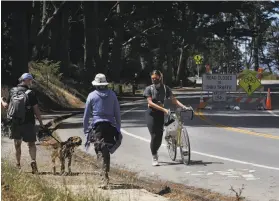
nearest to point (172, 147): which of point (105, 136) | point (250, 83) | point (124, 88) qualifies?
point (105, 136)

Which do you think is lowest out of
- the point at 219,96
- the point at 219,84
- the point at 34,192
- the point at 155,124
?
the point at 219,96

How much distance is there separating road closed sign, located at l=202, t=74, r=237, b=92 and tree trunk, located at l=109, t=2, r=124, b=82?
2044 centimetres

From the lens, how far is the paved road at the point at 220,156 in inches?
355

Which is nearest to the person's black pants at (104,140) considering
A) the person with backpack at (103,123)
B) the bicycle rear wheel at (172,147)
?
the person with backpack at (103,123)

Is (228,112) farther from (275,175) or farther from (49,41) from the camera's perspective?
(49,41)

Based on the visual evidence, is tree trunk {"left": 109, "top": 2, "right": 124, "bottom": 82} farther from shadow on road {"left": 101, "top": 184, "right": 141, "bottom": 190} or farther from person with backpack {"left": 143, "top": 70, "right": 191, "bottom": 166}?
shadow on road {"left": 101, "top": 184, "right": 141, "bottom": 190}

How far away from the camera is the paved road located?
901 centimetres

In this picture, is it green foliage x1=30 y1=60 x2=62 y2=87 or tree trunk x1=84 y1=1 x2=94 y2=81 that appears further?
tree trunk x1=84 y1=1 x2=94 y2=81

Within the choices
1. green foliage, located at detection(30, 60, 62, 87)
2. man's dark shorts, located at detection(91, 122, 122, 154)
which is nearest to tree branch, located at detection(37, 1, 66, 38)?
green foliage, located at detection(30, 60, 62, 87)

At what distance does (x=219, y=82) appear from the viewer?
25922 millimetres

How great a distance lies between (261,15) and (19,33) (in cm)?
5824

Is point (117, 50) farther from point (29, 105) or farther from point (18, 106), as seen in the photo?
point (18, 106)

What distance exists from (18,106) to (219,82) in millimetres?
17988


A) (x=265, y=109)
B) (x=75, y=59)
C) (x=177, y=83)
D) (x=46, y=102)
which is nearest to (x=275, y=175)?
(x=265, y=109)
